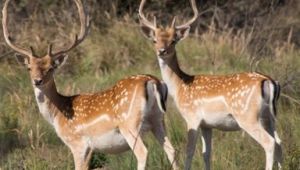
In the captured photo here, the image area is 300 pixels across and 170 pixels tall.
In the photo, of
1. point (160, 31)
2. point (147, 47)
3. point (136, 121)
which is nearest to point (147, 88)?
point (136, 121)

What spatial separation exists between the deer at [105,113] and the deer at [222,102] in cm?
82

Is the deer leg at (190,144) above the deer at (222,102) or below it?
below

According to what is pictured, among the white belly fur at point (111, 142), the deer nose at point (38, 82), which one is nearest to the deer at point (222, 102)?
the white belly fur at point (111, 142)

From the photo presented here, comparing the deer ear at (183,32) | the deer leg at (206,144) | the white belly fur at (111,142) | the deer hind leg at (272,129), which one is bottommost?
the deer leg at (206,144)

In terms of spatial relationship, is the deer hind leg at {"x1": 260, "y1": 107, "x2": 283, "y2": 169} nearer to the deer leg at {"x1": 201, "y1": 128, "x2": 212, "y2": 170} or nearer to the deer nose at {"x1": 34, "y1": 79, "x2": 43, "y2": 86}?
the deer leg at {"x1": 201, "y1": 128, "x2": 212, "y2": 170}

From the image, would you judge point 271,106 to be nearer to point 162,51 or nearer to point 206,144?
point 206,144

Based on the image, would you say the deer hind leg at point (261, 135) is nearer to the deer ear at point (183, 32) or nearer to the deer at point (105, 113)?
the deer at point (105, 113)

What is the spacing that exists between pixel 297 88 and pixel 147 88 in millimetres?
4272

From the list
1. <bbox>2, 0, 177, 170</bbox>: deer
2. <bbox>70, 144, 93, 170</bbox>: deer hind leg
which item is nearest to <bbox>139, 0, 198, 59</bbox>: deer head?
<bbox>2, 0, 177, 170</bbox>: deer

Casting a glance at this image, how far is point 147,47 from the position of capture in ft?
56.5

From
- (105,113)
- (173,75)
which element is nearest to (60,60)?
(105,113)

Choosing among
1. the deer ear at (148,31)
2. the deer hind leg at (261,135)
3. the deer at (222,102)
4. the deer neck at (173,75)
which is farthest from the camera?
the deer ear at (148,31)

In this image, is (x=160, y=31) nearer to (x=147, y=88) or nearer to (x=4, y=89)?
(x=147, y=88)

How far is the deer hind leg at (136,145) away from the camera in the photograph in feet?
27.9
